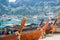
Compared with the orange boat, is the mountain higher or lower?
higher

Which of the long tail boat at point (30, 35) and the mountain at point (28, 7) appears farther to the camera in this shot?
the mountain at point (28, 7)

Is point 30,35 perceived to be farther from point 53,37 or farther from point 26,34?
point 53,37

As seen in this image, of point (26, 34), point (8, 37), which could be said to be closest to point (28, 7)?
point (26, 34)

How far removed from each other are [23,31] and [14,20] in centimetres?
30

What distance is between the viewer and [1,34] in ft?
9.04

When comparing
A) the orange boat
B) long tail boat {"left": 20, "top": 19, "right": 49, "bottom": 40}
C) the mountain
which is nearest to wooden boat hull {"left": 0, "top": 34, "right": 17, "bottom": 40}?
the orange boat

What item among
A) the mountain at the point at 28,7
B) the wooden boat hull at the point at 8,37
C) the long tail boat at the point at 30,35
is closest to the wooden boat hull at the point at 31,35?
the long tail boat at the point at 30,35

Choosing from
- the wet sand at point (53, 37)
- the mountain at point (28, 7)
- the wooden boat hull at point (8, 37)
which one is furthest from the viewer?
the wet sand at point (53, 37)

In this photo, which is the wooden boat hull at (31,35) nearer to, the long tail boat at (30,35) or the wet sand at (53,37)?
the long tail boat at (30,35)

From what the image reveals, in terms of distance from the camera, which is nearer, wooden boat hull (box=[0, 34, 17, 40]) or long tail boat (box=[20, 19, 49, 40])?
wooden boat hull (box=[0, 34, 17, 40])

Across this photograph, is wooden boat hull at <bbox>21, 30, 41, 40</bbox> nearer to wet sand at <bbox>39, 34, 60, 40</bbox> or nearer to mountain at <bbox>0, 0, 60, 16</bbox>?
wet sand at <bbox>39, 34, 60, 40</bbox>

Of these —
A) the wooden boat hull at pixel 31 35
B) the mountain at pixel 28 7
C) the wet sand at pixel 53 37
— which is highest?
the mountain at pixel 28 7

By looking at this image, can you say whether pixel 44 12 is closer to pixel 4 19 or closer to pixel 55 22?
pixel 55 22

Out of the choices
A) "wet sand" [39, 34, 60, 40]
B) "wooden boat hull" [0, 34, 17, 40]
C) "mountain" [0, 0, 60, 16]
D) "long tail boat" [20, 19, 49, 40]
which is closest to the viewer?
"wooden boat hull" [0, 34, 17, 40]
